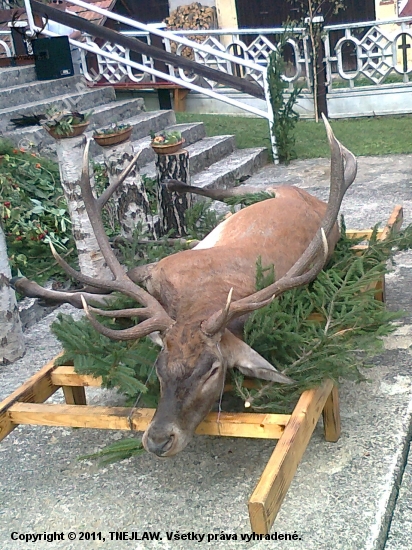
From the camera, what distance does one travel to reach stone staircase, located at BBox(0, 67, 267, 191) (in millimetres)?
7129

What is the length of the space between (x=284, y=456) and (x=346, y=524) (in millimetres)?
397

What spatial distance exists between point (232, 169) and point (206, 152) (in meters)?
0.43

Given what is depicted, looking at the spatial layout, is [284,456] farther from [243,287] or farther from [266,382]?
[243,287]

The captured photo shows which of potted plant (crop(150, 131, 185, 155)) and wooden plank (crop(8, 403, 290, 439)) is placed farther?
potted plant (crop(150, 131, 185, 155))

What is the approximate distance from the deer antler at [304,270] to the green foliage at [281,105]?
5068 mm

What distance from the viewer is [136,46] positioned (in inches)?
337

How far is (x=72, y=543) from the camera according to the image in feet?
8.32

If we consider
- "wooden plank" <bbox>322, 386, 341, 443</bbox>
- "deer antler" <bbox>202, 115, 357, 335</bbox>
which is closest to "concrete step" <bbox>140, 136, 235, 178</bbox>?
"deer antler" <bbox>202, 115, 357, 335</bbox>

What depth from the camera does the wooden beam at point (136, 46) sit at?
27.7 ft

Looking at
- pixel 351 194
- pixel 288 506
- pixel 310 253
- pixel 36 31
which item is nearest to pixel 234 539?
pixel 288 506

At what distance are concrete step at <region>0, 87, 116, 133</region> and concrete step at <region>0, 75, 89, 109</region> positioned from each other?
0.09 m

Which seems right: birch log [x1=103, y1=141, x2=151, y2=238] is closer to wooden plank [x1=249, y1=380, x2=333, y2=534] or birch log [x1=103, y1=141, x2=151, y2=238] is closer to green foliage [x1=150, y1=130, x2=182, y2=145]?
A: green foliage [x1=150, y1=130, x2=182, y2=145]

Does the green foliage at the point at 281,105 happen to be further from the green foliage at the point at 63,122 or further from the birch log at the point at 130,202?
the green foliage at the point at 63,122

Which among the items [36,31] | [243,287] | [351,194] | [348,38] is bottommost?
[351,194]
